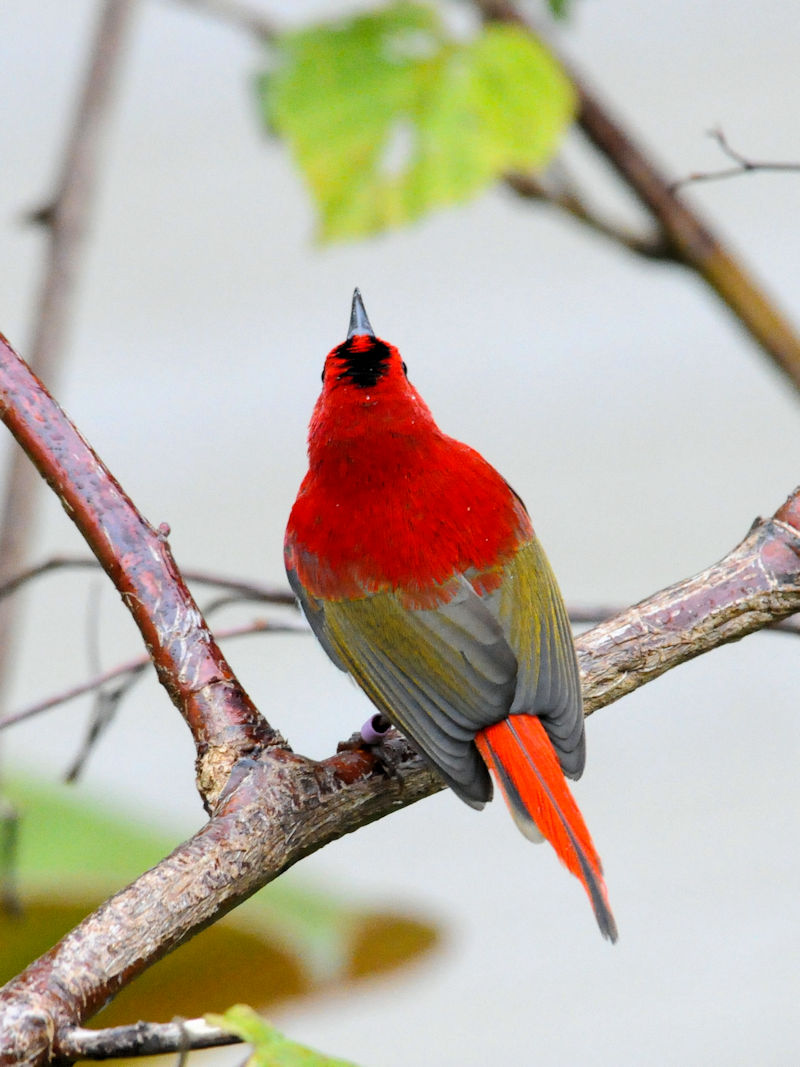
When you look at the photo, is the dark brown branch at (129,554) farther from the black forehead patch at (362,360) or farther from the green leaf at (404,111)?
the green leaf at (404,111)

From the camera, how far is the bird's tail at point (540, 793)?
1399 mm

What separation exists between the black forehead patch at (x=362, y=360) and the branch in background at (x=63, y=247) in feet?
1.78

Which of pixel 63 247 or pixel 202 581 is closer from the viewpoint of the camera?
pixel 202 581

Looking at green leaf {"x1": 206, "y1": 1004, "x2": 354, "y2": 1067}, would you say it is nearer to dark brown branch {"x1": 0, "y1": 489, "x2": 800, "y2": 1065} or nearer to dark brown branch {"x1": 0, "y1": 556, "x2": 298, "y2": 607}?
dark brown branch {"x1": 0, "y1": 489, "x2": 800, "y2": 1065}

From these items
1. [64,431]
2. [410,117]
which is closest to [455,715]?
[64,431]

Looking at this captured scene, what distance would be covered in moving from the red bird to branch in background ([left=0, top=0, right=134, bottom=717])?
21.2 inches

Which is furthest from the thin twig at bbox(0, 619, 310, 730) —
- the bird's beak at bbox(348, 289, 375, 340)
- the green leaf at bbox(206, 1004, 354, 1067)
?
the green leaf at bbox(206, 1004, 354, 1067)

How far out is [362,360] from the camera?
1.85 m

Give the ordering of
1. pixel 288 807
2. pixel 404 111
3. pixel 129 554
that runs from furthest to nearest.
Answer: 1. pixel 404 111
2. pixel 129 554
3. pixel 288 807

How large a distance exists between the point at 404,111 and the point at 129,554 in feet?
4.07

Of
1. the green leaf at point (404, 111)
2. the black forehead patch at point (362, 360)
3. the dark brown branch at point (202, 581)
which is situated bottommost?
the dark brown branch at point (202, 581)

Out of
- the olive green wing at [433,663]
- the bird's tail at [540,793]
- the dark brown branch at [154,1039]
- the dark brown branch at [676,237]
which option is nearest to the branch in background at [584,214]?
the dark brown branch at [676,237]

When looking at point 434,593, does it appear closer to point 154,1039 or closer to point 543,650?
point 543,650

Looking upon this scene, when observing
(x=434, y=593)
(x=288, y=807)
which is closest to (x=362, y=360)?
(x=434, y=593)
